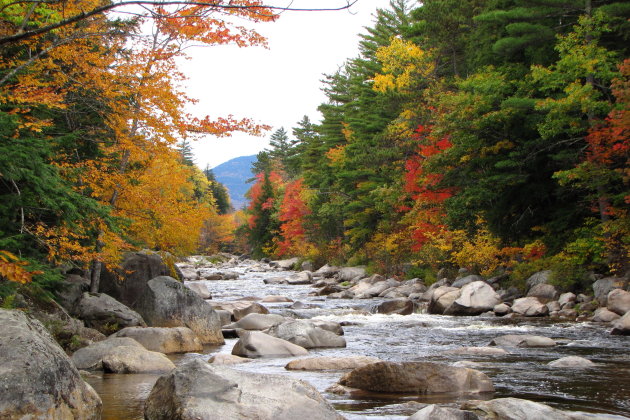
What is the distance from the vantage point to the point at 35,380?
4.77 meters

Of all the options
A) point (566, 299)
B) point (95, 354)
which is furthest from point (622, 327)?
point (95, 354)

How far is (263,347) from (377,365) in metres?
3.26

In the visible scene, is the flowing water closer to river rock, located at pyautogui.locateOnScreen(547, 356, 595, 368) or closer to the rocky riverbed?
the rocky riverbed

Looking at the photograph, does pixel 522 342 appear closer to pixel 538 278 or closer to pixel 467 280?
pixel 538 278

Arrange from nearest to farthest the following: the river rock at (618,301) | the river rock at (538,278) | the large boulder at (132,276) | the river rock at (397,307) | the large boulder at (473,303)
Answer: the river rock at (618,301) → the large boulder at (132,276) → the large boulder at (473,303) → the river rock at (397,307) → the river rock at (538,278)

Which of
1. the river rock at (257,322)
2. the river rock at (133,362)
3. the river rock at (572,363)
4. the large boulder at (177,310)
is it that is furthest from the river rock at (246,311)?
the river rock at (572,363)

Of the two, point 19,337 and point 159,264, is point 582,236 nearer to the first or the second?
point 159,264

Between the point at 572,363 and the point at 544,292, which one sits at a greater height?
the point at 572,363

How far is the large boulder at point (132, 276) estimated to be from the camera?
46.2 feet

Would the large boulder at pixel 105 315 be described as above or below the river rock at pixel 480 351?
above

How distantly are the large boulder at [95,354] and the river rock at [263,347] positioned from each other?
1.82 meters

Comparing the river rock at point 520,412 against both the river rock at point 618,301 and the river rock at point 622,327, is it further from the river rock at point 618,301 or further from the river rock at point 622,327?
the river rock at point 618,301

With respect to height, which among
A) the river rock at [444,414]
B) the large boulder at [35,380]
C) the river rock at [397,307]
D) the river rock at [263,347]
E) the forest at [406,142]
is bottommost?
the river rock at [397,307]

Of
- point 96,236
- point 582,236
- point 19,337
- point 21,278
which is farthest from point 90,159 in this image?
point 582,236
